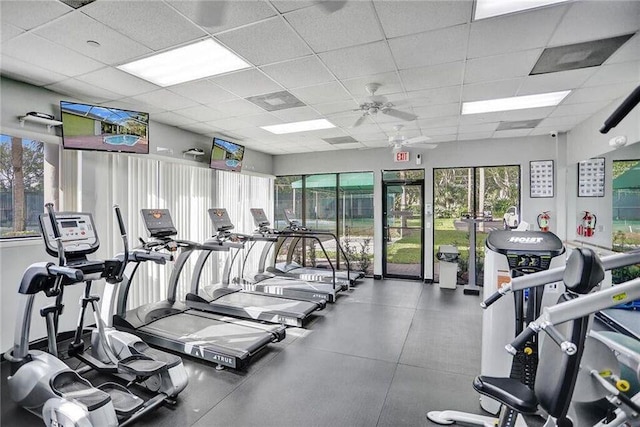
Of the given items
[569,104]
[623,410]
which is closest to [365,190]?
[569,104]

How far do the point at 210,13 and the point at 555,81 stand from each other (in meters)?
3.70

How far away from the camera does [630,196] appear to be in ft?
13.5

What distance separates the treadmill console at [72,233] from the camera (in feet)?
8.98

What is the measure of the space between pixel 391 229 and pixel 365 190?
1.14 metres

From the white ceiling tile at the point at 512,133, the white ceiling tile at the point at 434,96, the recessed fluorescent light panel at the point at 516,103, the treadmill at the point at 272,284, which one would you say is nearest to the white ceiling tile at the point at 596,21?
the white ceiling tile at the point at 434,96

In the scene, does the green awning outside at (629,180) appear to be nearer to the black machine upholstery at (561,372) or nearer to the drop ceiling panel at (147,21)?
the black machine upholstery at (561,372)

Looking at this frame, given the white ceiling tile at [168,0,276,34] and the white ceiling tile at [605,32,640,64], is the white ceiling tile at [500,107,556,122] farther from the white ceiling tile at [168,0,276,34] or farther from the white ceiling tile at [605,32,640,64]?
the white ceiling tile at [168,0,276,34]

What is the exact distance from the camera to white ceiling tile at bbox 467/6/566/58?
7.88 feet

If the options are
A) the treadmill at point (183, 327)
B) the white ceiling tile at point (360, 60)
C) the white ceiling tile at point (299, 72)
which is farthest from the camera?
the treadmill at point (183, 327)

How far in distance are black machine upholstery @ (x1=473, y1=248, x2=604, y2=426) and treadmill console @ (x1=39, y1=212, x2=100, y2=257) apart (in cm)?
337

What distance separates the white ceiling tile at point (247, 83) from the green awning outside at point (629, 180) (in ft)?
15.2

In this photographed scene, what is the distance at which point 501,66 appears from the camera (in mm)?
3238

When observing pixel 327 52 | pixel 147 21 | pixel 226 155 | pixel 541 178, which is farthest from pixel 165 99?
pixel 541 178

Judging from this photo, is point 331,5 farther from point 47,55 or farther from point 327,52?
point 47,55
